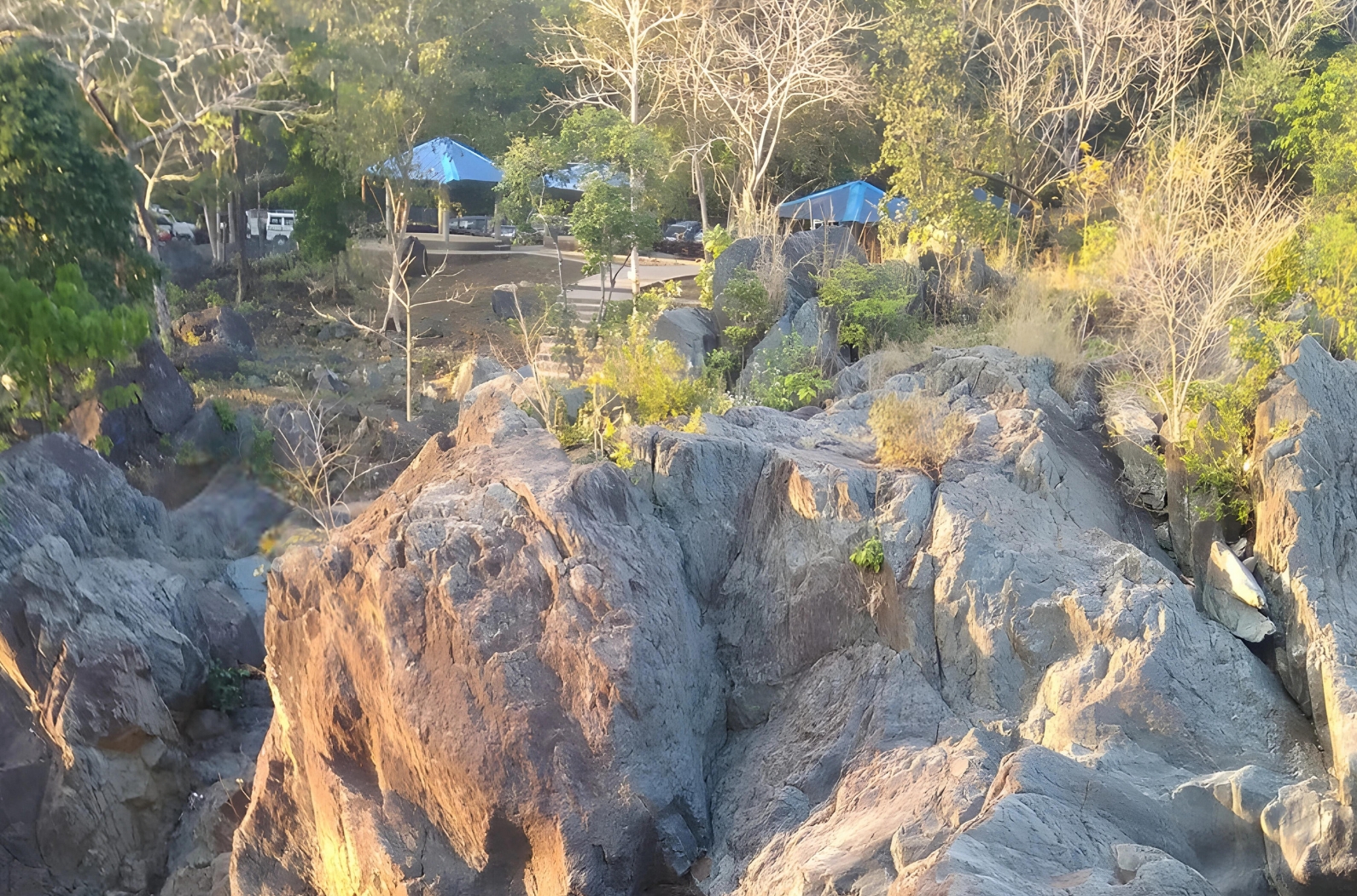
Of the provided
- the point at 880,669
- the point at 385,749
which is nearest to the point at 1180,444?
the point at 880,669

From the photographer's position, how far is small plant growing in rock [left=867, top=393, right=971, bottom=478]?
7.79 meters

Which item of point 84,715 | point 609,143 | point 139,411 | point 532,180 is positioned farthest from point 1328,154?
point 139,411

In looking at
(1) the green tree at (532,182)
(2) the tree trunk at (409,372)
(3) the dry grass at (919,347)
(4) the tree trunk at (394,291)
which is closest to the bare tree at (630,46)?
(2) the tree trunk at (409,372)

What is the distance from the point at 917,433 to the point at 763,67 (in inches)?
538

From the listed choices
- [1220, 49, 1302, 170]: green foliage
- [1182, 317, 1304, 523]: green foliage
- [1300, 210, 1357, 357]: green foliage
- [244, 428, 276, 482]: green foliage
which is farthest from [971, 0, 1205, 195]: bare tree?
[244, 428, 276, 482]: green foliage

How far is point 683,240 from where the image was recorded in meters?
28.6

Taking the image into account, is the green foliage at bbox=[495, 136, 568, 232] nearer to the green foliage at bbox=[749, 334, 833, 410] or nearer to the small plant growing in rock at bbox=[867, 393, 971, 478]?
the green foliage at bbox=[749, 334, 833, 410]

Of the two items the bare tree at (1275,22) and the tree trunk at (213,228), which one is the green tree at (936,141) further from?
the tree trunk at (213,228)

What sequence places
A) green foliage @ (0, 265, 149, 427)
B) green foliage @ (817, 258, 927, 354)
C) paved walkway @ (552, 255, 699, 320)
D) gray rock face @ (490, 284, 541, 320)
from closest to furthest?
1. green foliage @ (0, 265, 149, 427)
2. green foliage @ (817, 258, 927, 354)
3. paved walkway @ (552, 255, 699, 320)
4. gray rock face @ (490, 284, 541, 320)

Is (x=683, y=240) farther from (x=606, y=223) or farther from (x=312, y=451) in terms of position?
(x=606, y=223)

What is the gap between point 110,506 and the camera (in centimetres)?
1181

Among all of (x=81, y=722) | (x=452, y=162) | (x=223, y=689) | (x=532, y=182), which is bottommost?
(x=223, y=689)

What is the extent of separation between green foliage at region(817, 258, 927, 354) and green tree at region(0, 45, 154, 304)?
936 cm

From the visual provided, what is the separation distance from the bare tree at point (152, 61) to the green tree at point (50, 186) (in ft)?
12.2
